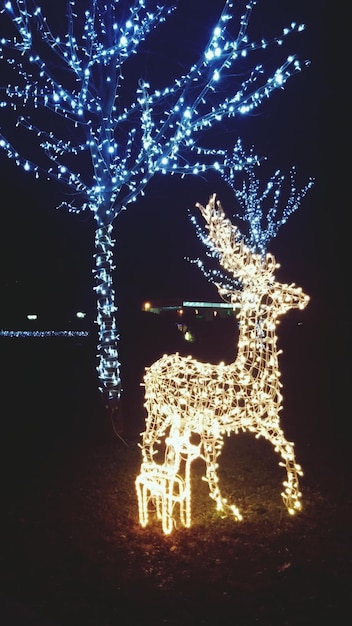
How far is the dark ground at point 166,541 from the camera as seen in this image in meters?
3.64

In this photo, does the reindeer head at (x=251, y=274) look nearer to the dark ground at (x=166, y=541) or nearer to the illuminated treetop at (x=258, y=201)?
the dark ground at (x=166, y=541)

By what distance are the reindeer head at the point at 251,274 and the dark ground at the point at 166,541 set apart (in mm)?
1942

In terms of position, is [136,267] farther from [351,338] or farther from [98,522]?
[98,522]

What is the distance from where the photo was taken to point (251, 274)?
4.77 metres

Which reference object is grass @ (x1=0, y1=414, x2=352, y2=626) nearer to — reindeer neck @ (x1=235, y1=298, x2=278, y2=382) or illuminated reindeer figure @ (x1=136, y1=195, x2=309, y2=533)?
illuminated reindeer figure @ (x1=136, y1=195, x2=309, y2=533)

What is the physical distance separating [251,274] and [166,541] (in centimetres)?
239

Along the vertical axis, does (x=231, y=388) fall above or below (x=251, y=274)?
below

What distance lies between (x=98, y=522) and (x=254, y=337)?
7.26 feet

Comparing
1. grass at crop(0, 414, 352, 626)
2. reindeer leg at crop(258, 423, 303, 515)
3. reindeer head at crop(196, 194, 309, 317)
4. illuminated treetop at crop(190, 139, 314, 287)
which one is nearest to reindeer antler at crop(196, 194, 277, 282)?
reindeer head at crop(196, 194, 309, 317)

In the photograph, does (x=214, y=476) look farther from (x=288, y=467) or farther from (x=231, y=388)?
(x=231, y=388)

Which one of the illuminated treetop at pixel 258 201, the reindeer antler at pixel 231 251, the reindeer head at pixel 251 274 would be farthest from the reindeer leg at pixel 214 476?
the illuminated treetop at pixel 258 201

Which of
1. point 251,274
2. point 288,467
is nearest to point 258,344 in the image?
point 251,274

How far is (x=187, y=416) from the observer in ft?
15.3

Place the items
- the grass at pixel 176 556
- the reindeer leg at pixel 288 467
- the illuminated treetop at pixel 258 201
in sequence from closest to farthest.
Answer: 1. the grass at pixel 176 556
2. the reindeer leg at pixel 288 467
3. the illuminated treetop at pixel 258 201
